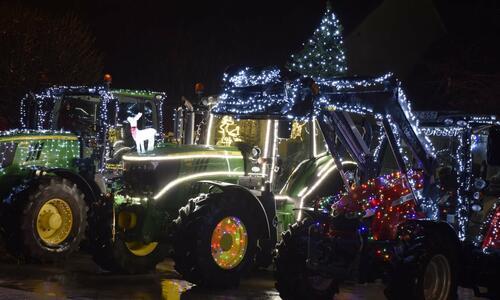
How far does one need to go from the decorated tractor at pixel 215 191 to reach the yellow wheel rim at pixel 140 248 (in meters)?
0.02

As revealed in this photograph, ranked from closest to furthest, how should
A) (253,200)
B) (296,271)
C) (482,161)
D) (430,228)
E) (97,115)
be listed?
(430,228)
(296,271)
(482,161)
(253,200)
(97,115)

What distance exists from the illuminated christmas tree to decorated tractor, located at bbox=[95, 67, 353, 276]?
12.5 meters

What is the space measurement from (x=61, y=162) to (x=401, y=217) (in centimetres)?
748

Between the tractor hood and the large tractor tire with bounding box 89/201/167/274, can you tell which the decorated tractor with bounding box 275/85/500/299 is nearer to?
the tractor hood

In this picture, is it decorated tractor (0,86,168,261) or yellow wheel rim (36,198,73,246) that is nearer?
decorated tractor (0,86,168,261)

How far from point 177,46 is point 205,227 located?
31765 mm

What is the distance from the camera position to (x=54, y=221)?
14.4m

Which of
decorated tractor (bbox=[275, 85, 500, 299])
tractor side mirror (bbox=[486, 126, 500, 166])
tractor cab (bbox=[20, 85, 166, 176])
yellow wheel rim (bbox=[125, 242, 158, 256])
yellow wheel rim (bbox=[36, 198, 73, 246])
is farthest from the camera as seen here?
tractor cab (bbox=[20, 85, 166, 176])

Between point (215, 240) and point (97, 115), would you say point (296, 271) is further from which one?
point (97, 115)

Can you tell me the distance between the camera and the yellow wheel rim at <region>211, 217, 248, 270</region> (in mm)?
11820

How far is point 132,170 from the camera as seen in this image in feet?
43.1

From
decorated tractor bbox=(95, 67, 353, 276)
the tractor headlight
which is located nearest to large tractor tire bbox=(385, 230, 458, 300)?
the tractor headlight

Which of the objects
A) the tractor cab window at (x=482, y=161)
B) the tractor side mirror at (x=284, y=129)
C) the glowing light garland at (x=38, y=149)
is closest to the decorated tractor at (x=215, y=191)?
the tractor side mirror at (x=284, y=129)

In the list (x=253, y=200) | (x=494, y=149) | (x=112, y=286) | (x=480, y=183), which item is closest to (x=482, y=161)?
(x=480, y=183)
